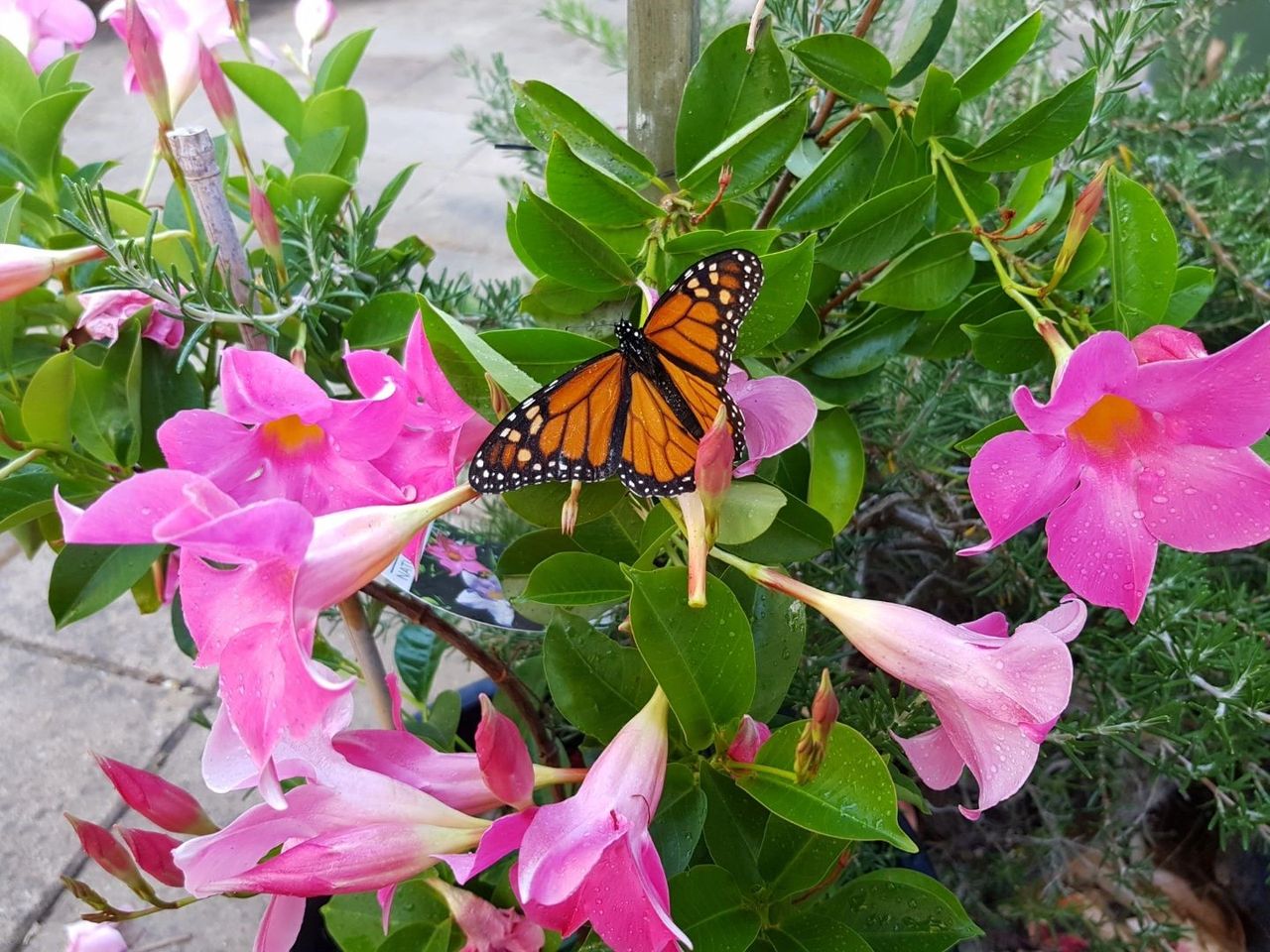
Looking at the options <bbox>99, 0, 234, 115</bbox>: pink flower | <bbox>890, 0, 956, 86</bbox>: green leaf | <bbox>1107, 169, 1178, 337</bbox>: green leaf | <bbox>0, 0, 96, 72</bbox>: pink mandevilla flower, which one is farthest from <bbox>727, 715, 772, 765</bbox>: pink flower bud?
<bbox>0, 0, 96, 72</bbox>: pink mandevilla flower

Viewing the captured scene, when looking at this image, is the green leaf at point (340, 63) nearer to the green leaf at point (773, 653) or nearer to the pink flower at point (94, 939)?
the green leaf at point (773, 653)

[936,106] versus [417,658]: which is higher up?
[936,106]

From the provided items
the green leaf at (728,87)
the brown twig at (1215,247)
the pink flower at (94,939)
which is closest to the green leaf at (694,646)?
the green leaf at (728,87)

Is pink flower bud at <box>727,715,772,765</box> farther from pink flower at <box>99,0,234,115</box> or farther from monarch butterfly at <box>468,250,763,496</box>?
pink flower at <box>99,0,234,115</box>

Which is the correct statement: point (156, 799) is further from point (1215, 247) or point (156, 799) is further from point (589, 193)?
point (1215, 247)

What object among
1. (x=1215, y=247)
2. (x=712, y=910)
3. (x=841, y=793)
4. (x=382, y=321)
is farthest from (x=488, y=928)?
(x=1215, y=247)
